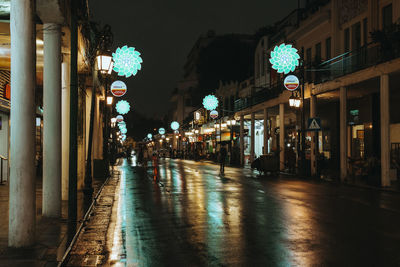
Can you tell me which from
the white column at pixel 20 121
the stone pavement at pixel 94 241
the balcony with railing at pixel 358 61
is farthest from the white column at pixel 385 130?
the white column at pixel 20 121

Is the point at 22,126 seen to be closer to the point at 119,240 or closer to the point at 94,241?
the point at 94,241

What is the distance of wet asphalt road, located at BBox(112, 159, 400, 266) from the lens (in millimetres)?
7004

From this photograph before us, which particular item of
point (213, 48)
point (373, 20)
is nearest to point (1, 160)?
point (373, 20)

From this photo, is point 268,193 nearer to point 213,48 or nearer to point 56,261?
point 56,261

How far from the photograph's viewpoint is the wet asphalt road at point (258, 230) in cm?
700

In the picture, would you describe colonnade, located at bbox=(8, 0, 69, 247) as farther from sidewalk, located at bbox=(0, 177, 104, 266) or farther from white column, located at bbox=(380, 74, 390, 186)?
white column, located at bbox=(380, 74, 390, 186)

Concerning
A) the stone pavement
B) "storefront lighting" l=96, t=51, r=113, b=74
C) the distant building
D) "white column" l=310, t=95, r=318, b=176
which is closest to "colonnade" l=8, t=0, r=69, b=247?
the stone pavement

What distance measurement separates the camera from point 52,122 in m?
10.5

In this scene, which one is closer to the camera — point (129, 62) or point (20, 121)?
point (20, 121)

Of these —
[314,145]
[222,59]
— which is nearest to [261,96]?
[314,145]

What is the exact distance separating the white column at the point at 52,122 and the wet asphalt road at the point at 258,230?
178 cm

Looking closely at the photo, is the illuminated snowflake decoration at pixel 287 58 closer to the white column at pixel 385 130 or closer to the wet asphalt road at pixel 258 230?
the white column at pixel 385 130

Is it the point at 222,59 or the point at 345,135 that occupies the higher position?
the point at 222,59

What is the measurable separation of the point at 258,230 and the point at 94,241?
3.29 meters
